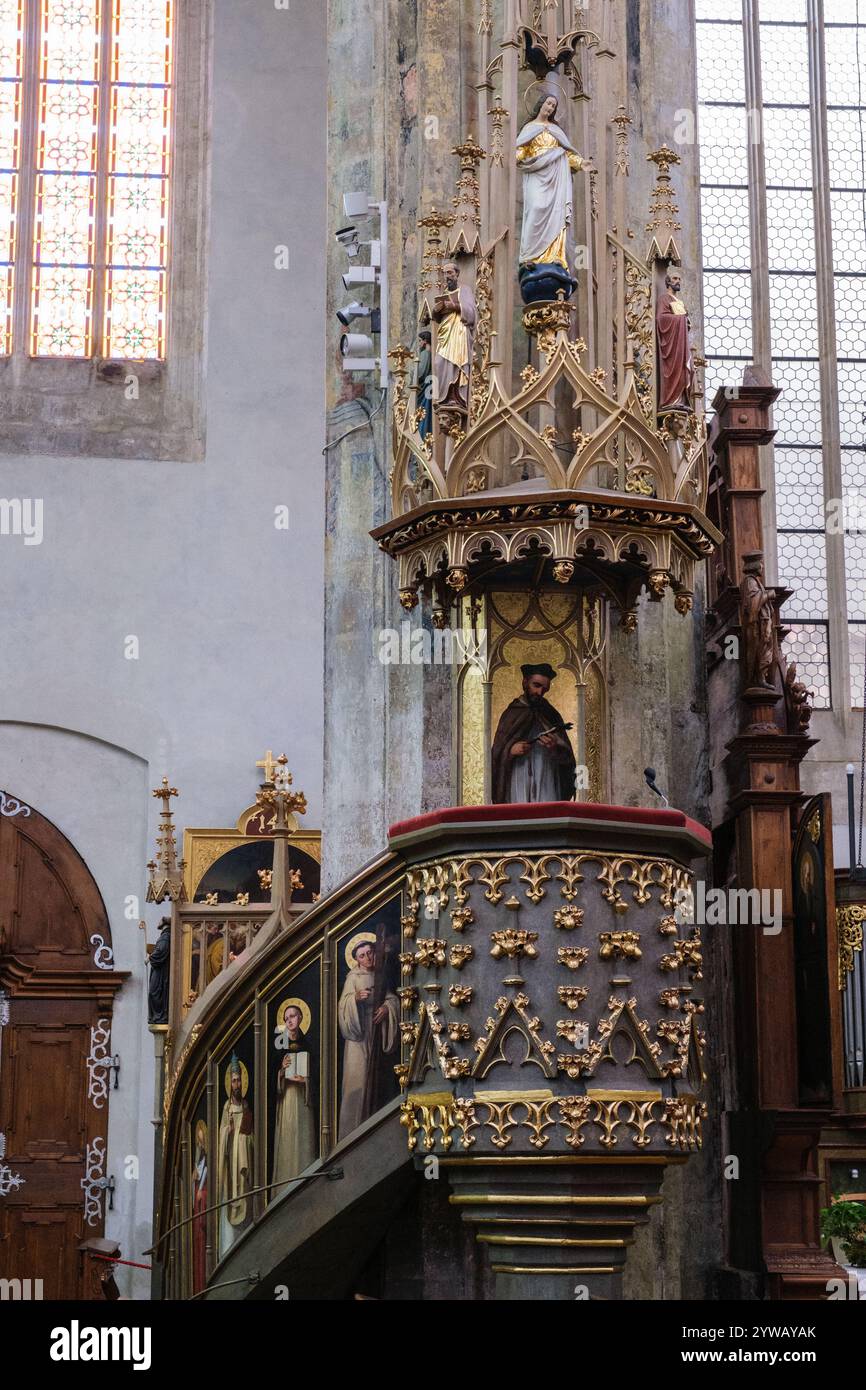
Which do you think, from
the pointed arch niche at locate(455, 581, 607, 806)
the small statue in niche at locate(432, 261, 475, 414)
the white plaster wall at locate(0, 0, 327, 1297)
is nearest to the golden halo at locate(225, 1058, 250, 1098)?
the pointed arch niche at locate(455, 581, 607, 806)

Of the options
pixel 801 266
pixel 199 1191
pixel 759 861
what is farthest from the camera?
pixel 801 266

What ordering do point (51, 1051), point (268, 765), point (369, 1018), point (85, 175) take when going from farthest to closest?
1. point (85, 175)
2. point (268, 765)
3. point (51, 1051)
4. point (369, 1018)

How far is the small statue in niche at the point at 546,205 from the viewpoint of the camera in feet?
27.1

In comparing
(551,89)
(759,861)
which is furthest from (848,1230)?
(551,89)

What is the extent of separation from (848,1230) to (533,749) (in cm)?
396

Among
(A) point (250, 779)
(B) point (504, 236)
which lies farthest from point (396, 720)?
(A) point (250, 779)

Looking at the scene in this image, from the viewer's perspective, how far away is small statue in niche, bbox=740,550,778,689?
9352 mm

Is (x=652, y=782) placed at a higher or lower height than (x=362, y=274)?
lower

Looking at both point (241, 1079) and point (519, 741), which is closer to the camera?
point (241, 1079)

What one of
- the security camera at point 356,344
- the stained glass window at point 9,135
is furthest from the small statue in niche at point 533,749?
the stained glass window at point 9,135

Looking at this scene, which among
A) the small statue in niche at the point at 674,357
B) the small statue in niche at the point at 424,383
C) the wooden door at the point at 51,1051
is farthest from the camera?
the wooden door at the point at 51,1051

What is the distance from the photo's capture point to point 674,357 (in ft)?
27.4

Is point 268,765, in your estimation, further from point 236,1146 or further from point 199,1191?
point 236,1146

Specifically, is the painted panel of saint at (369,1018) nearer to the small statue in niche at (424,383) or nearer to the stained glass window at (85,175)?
the small statue in niche at (424,383)
